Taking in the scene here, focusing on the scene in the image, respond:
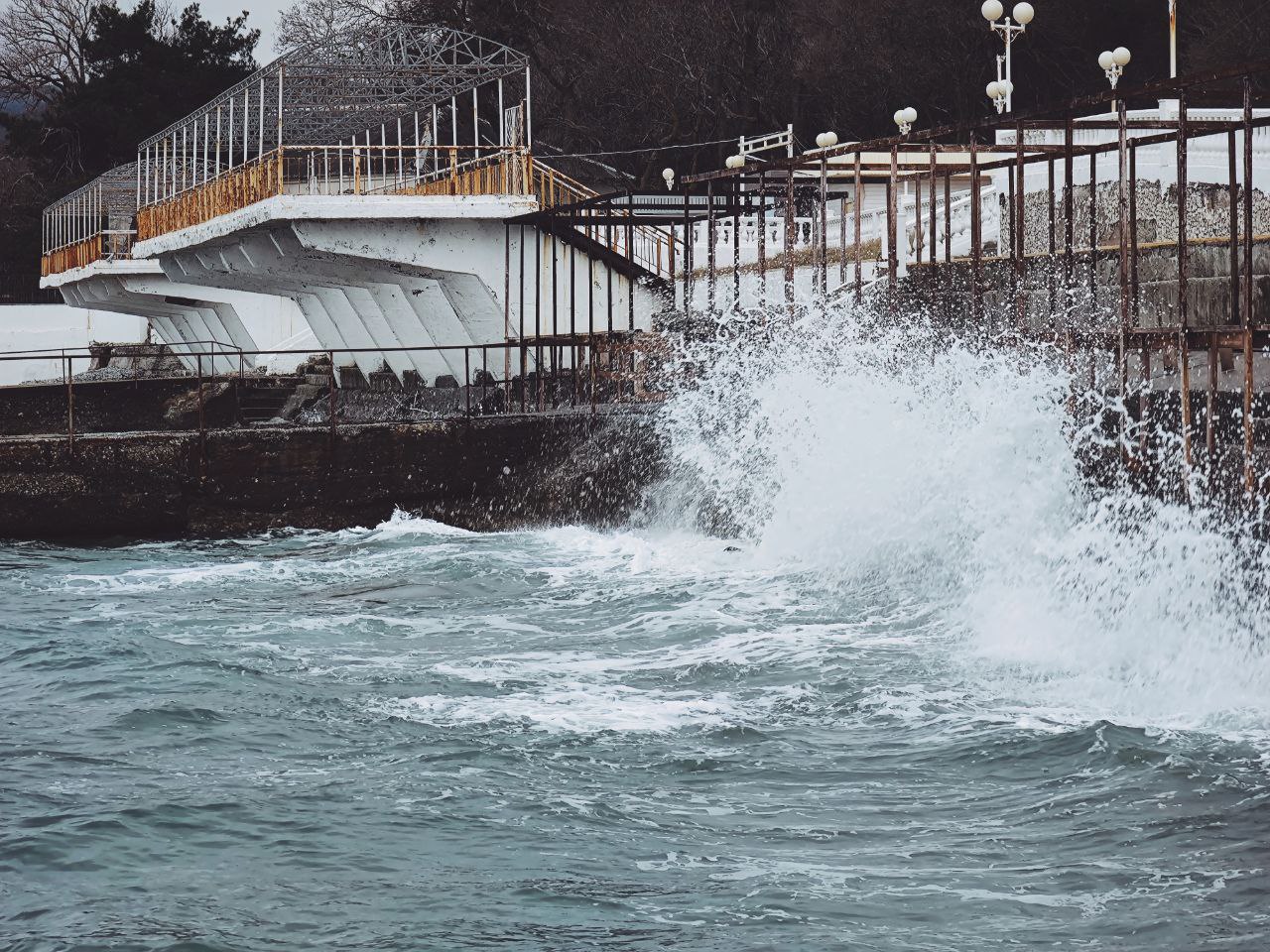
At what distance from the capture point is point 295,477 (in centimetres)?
2061

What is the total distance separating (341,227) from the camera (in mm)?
24594

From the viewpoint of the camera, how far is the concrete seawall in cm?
2012

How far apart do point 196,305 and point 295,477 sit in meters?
26.0

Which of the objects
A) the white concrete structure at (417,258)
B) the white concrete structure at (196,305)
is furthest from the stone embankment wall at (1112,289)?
the white concrete structure at (196,305)

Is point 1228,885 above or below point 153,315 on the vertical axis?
below

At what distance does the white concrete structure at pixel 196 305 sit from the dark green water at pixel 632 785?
29.4 m

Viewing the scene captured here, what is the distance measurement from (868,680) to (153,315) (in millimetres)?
43162

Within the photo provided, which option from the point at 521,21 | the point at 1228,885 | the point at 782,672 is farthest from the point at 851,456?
the point at 521,21

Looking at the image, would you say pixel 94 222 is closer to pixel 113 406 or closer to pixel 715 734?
pixel 113 406

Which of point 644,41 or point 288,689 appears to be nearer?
point 288,689

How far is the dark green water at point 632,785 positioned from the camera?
21.5 feet

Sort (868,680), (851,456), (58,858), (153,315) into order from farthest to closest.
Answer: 1. (153,315)
2. (851,456)
3. (868,680)
4. (58,858)

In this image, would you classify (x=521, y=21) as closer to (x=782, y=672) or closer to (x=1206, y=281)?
(x=1206, y=281)

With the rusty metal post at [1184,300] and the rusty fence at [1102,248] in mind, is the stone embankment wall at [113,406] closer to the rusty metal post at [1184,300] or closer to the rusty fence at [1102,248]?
the rusty fence at [1102,248]
